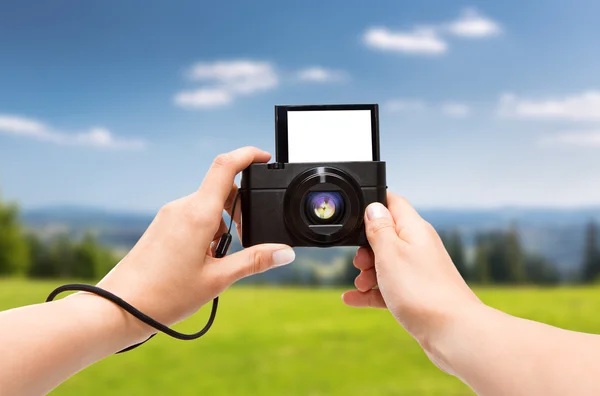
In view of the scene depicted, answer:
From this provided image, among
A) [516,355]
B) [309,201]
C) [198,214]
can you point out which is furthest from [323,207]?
[516,355]

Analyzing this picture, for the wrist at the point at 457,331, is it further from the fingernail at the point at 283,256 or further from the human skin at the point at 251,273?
the fingernail at the point at 283,256

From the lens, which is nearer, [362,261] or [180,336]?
[180,336]

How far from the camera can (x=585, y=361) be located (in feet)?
2.15

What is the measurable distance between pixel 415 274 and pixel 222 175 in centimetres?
38

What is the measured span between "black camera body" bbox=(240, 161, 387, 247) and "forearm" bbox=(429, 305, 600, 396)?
30 centimetres

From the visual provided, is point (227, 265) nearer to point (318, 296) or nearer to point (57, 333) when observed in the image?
point (57, 333)

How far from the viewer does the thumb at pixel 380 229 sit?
3.09 feet

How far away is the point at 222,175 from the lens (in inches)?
40.1

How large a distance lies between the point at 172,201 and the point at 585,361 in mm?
686

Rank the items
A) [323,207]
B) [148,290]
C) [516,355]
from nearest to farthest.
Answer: [516,355], [148,290], [323,207]

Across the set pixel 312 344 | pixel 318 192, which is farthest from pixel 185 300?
pixel 312 344

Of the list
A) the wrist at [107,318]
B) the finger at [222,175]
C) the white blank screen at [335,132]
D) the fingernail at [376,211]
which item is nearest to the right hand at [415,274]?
the fingernail at [376,211]

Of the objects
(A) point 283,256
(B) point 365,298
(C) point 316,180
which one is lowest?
(B) point 365,298

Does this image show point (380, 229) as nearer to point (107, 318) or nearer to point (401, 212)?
point (401, 212)
